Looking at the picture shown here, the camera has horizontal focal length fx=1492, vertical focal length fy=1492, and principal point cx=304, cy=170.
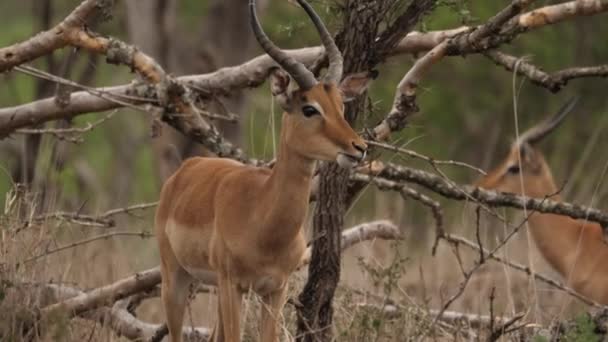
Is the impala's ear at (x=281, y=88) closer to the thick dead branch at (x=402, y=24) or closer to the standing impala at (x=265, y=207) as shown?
the standing impala at (x=265, y=207)

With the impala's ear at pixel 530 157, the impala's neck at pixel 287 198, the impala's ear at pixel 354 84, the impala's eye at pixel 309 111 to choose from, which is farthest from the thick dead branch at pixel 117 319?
the impala's ear at pixel 530 157

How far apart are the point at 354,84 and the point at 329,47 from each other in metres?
0.25

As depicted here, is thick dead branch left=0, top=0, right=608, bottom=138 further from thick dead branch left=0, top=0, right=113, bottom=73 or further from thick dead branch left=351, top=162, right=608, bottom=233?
thick dead branch left=351, top=162, right=608, bottom=233

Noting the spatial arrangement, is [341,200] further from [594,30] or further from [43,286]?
[594,30]

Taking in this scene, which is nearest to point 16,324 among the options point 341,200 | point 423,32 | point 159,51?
point 341,200

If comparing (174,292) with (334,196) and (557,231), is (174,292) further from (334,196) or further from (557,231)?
(557,231)

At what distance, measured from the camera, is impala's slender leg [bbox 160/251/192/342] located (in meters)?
7.48

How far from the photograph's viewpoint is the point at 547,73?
23.2ft

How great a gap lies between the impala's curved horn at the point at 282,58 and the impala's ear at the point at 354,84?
0.14m

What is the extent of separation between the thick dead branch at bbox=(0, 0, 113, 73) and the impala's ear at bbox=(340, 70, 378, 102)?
1.44 metres

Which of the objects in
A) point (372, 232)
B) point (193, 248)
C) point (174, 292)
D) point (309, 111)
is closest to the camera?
point (309, 111)

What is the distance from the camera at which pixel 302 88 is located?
21.6 feet

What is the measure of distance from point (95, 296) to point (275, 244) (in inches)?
50.7

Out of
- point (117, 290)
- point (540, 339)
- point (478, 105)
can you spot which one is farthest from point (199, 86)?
point (478, 105)
